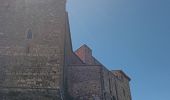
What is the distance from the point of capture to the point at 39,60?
38.1 feet

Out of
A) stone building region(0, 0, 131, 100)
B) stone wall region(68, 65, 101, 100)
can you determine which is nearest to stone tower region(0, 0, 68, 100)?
stone building region(0, 0, 131, 100)

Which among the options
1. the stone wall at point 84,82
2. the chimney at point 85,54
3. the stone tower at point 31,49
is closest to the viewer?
the stone tower at point 31,49

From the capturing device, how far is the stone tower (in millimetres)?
10793

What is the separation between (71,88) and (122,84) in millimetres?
6641

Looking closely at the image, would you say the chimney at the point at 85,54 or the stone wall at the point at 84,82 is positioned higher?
the chimney at the point at 85,54

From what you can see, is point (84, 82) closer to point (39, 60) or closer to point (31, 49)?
point (39, 60)

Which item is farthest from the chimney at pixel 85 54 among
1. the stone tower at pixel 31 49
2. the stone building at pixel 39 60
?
the stone tower at pixel 31 49

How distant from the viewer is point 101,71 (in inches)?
592

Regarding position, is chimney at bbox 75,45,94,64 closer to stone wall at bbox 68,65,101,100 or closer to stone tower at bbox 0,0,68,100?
stone wall at bbox 68,65,101,100

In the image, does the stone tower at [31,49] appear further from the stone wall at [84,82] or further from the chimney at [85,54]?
the chimney at [85,54]

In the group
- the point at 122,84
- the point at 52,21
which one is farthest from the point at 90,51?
the point at 52,21

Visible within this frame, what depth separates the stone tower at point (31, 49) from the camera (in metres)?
10.8

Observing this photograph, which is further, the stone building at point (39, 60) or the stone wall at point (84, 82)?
the stone wall at point (84, 82)

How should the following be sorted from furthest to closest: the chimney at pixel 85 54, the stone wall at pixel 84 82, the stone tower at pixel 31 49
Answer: the chimney at pixel 85 54, the stone wall at pixel 84 82, the stone tower at pixel 31 49
